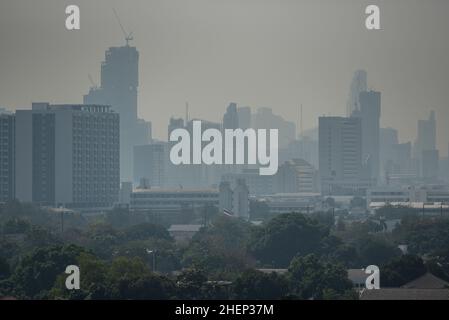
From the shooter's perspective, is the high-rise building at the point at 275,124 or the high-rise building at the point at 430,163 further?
the high-rise building at the point at 430,163

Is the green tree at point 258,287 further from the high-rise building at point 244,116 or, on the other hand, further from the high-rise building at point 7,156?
the high-rise building at point 244,116

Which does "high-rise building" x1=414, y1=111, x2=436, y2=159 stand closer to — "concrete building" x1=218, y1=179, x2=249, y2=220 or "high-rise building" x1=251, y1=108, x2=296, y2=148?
"high-rise building" x1=251, y1=108, x2=296, y2=148

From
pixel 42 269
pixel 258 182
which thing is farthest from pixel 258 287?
A: pixel 258 182

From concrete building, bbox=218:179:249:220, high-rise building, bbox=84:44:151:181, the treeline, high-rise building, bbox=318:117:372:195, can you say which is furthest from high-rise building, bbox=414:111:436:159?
the treeline

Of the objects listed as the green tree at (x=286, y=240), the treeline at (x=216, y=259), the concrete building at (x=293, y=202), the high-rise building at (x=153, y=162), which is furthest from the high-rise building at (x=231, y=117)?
the green tree at (x=286, y=240)
